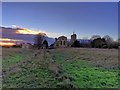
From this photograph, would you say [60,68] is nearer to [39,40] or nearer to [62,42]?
[62,42]

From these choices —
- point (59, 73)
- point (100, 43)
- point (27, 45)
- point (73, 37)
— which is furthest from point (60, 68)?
point (100, 43)

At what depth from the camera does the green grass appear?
20.9 feet

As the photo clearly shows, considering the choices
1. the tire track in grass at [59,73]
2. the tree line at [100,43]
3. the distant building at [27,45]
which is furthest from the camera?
the distant building at [27,45]

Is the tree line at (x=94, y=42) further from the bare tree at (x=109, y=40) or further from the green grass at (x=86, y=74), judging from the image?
the green grass at (x=86, y=74)

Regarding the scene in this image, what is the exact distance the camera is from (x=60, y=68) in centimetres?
646

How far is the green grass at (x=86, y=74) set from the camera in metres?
6.37

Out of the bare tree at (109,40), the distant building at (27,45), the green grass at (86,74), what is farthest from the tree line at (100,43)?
the distant building at (27,45)

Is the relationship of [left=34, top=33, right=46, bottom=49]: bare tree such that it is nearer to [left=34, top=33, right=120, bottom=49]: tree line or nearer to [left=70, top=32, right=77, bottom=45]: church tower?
[left=34, top=33, right=120, bottom=49]: tree line

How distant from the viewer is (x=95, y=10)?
644 centimetres

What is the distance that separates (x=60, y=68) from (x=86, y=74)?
0.50m

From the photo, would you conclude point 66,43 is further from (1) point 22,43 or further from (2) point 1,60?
(2) point 1,60

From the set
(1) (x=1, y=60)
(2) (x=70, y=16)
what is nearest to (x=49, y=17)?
(2) (x=70, y=16)

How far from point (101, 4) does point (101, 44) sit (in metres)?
0.75

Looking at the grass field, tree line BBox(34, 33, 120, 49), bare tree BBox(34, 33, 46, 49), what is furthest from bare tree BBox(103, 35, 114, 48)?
bare tree BBox(34, 33, 46, 49)
